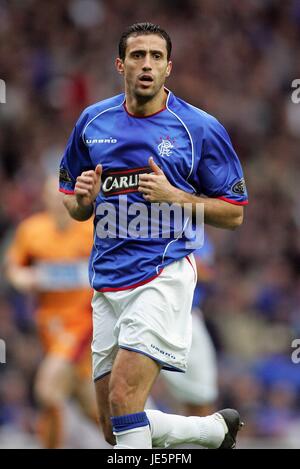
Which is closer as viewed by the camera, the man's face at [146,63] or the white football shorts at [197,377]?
the man's face at [146,63]

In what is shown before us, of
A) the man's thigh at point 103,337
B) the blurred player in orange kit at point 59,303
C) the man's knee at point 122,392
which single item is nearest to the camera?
the man's knee at point 122,392

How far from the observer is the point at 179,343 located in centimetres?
639

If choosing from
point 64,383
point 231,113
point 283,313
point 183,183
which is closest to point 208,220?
point 183,183

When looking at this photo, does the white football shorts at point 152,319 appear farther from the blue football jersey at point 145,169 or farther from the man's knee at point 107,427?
the man's knee at point 107,427

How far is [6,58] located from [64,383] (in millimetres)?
6146

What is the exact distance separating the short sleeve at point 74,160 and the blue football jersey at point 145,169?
9 centimetres

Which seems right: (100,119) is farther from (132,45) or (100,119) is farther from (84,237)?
(84,237)

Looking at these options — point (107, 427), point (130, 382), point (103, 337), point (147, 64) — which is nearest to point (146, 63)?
point (147, 64)

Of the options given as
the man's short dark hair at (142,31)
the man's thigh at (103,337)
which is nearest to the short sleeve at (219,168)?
the man's short dark hair at (142,31)

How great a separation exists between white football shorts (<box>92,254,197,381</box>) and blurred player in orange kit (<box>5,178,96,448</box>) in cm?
358

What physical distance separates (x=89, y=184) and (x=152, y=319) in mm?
795

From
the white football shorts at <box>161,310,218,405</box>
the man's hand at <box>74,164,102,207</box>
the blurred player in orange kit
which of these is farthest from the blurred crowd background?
the man's hand at <box>74,164,102,207</box>

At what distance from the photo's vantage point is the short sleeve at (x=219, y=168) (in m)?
6.45

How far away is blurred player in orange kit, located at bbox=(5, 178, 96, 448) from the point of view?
1025 cm
